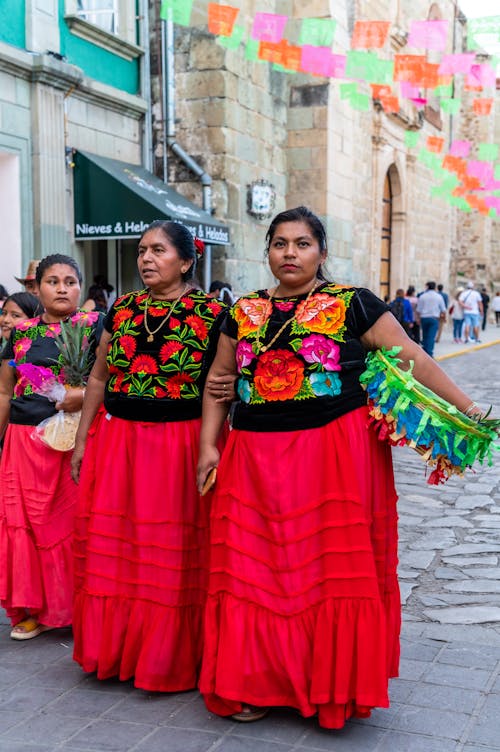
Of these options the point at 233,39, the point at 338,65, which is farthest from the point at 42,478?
the point at 338,65

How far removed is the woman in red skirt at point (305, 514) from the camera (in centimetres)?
329

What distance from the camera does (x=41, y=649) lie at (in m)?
4.26

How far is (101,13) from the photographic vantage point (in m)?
12.7

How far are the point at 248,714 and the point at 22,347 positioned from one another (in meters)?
2.16

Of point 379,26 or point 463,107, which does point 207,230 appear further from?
point 463,107

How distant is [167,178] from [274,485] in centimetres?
1166

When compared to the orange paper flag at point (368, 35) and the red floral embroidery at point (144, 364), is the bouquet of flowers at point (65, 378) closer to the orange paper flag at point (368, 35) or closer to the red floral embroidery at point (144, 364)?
the red floral embroidery at point (144, 364)

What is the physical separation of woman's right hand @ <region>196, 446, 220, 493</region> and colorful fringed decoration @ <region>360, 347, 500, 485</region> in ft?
2.13

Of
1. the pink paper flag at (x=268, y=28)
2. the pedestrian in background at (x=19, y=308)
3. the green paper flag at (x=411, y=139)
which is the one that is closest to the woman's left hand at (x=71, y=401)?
the pedestrian in background at (x=19, y=308)

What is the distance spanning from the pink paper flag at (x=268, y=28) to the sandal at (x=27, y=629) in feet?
36.4

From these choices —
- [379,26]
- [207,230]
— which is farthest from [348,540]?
[379,26]

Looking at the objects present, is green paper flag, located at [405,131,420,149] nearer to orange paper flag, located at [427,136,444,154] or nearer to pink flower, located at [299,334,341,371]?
orange paper flag, located at [427,136,444,154]

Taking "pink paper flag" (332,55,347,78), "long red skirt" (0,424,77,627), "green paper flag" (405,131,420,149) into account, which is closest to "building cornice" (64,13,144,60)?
"pink paper flag" (332,55,347,78)

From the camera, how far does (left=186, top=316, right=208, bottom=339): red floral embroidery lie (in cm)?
384
